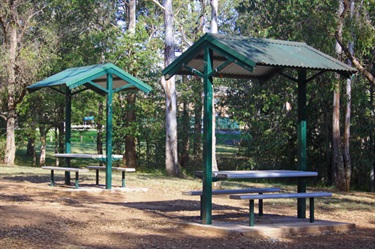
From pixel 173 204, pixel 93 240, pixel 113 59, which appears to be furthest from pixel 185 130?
pixel 93 240

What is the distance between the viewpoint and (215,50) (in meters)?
9.21

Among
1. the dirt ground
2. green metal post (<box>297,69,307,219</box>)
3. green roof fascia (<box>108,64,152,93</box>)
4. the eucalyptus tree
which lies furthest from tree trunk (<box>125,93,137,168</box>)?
green metal post (<box>297,69,307,219</box>)

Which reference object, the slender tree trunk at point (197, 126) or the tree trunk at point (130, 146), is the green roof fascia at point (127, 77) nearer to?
the tree trunk at point (130, 146)

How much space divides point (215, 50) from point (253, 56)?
2.59 ft

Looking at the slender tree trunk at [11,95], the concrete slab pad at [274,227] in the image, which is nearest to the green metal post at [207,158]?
the concrete slab pad at [274,227]

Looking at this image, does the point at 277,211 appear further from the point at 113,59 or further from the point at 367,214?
the point at 113,59

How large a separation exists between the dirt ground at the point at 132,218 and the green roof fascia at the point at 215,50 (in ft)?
8.21

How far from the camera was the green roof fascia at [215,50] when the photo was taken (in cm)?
856

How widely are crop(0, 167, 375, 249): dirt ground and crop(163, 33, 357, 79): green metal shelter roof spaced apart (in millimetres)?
2520

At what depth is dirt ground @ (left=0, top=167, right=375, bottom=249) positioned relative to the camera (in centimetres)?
785

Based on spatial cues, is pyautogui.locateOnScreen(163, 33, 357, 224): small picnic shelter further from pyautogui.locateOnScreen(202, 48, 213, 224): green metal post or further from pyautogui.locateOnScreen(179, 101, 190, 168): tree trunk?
pyautogui.locateOnScreen(179, 101, 190, 168): tree trunk

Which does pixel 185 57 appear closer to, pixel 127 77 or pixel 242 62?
pixel 242 62

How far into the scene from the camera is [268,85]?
936 inches

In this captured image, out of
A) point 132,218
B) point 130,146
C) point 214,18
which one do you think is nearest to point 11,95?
point 130,146
